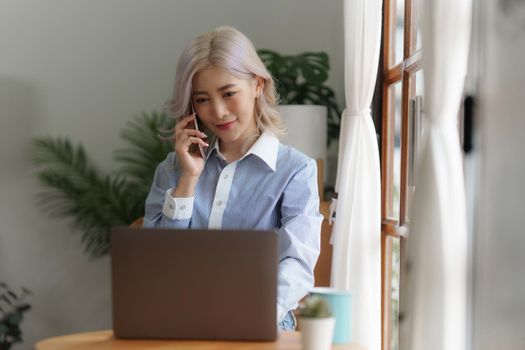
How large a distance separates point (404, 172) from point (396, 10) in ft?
2.58

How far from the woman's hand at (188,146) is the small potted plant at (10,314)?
2.52 metres

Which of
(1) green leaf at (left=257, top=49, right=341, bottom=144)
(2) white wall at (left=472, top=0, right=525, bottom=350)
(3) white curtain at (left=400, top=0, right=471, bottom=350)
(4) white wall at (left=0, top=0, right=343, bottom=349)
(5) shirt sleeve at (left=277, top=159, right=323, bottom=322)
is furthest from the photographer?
(4) white wall at (left=0, top=0, right=343, bottom=349)

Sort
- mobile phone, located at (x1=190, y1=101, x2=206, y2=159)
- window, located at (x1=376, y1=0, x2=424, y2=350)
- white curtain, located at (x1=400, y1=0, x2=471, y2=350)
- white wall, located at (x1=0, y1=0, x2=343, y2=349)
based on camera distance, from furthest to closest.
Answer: white wall, located at (x1=0, y1=0, x2=343, y2=349) < window, located at (x1=376, y1=0, x2=424, y2=350) < mobile phone, located at (x1=190, y1=101, x2=206, y2=159) < white curtain, located at (x1=400, y1=0, x2=471, y2=350)

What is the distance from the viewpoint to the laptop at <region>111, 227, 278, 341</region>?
1.48 m

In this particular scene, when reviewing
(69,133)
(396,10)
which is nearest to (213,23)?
(69,133)

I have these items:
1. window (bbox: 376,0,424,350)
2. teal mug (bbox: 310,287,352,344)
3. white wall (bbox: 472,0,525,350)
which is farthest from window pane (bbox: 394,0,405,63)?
teal mug (bbox: 310,287,352,344)

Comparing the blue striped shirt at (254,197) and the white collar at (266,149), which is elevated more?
the white collar at (266,149)

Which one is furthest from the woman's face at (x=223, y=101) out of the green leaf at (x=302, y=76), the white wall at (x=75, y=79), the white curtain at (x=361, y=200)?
the white wall at (x=75, y=79)

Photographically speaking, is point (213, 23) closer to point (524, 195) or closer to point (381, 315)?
point (381, 315)

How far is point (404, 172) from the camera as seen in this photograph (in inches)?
123

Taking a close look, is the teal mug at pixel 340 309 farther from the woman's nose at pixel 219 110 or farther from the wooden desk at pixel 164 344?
the woman's nose at pixel 219 110

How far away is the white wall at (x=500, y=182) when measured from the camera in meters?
1.53

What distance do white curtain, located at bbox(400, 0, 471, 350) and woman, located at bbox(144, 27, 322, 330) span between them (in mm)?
295

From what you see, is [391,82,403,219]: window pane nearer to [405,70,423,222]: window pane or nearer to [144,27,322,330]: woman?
[405,70,423,222]: window pane
